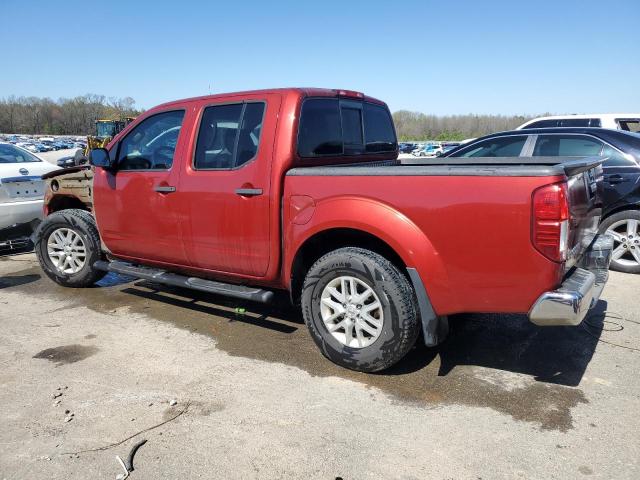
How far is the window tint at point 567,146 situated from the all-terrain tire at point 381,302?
13.0ft

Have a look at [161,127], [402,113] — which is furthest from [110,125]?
[402,113]

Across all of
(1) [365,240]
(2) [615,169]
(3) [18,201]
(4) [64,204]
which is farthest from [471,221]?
(3) [18,201]

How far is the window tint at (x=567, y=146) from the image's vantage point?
20.1 feet

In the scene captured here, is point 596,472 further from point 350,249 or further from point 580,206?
point 350,249

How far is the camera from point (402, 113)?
529 feet

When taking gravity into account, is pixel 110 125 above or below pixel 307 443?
above

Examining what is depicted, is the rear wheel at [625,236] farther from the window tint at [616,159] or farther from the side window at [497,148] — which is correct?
the side window at [497,148]

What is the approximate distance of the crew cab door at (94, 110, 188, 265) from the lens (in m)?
4.39

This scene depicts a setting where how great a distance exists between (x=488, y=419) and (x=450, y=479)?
64 cm

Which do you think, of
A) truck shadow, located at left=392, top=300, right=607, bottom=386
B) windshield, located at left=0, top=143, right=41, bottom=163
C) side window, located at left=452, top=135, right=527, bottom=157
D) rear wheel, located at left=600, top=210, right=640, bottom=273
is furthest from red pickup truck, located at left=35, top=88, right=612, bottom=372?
windshield, located at left=0, top=143, right=41, bottom=163

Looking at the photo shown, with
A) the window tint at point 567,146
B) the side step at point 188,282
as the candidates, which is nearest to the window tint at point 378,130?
the side step at point 188,282

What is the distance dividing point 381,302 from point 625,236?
4252mm

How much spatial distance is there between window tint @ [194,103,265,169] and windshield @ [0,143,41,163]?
4624 mm

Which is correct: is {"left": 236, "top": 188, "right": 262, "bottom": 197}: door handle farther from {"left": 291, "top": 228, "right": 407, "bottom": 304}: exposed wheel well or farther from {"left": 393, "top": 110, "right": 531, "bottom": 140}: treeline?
{"left": 393, "top": 110, "right": 531, "bottom": 140}: treeline
